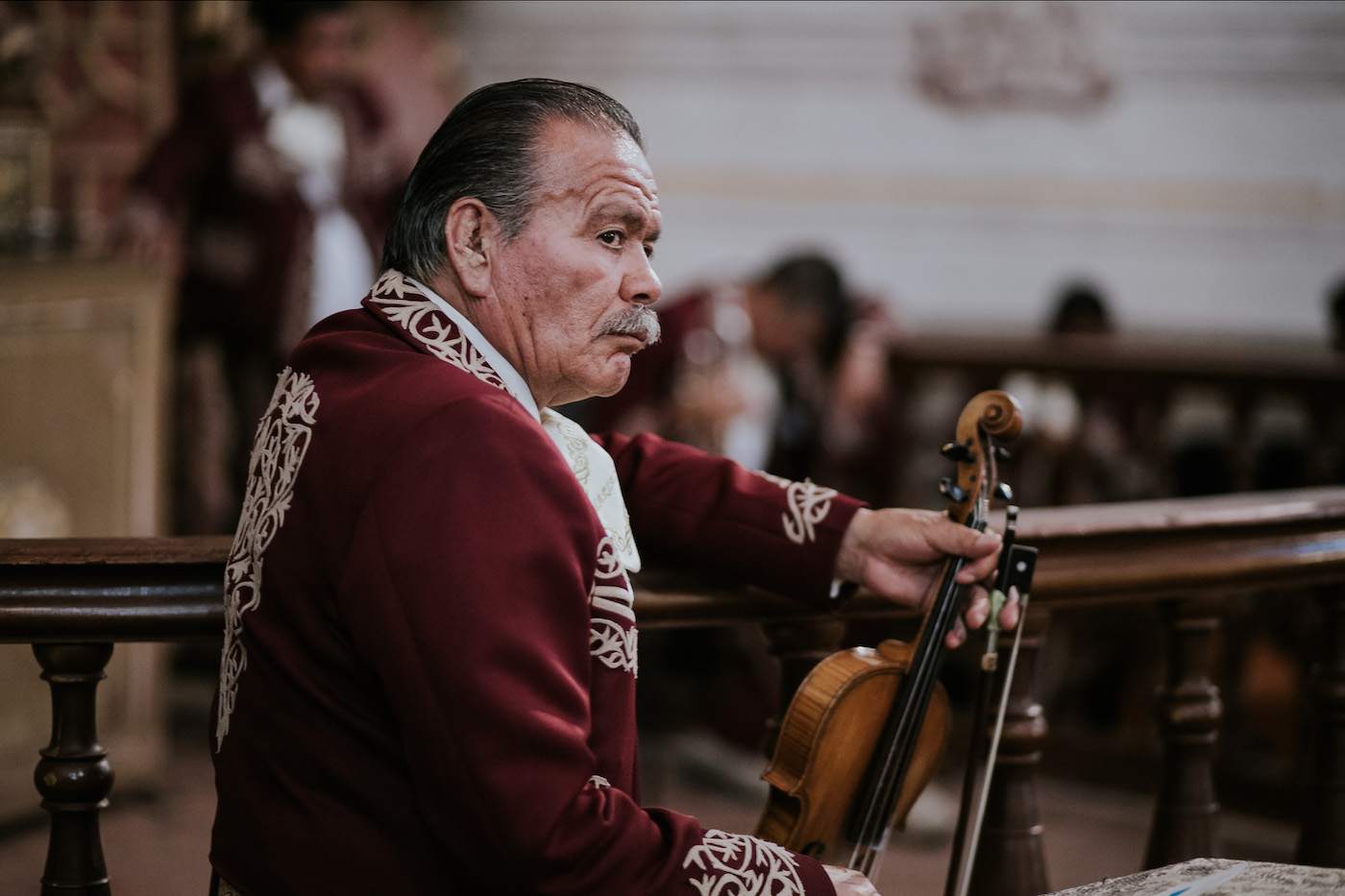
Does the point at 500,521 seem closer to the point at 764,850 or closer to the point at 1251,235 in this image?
the point at 764,850

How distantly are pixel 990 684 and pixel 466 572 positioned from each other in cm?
85

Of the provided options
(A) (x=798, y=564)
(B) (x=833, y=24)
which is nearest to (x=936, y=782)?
(A) (x=798, y=564)

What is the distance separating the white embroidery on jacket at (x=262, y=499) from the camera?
45.7 inches

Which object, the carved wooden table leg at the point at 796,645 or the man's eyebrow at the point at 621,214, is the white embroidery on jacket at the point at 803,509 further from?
the man's eyebrow at the point at 621,214

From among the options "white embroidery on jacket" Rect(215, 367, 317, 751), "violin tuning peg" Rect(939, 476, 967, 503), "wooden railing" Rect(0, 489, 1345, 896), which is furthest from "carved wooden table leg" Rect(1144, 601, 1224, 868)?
"white embroidery on jacket" Rect(215, 367, 317, 751)

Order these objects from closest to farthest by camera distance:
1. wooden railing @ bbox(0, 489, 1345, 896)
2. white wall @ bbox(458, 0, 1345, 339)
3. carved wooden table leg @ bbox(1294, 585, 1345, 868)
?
1. wooden railing @ bbox(0, 489, 1345, 896)
2. carved wooden table leg @ bbox(1294, 585, 1345, 868)
3. white wall @ bbox(458, 0, 1345, 339)

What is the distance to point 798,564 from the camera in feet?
4.97

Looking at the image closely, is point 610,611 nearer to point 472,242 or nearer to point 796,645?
point 472,242

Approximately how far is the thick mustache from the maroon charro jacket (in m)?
0.14

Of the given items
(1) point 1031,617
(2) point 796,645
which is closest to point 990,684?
(1) point 1031,617

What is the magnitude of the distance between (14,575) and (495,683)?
61 cm

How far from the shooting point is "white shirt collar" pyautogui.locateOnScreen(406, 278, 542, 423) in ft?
4.05

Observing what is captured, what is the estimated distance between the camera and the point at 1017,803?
1.72 m

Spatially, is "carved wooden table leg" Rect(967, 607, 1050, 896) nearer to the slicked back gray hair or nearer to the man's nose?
the man's nose
